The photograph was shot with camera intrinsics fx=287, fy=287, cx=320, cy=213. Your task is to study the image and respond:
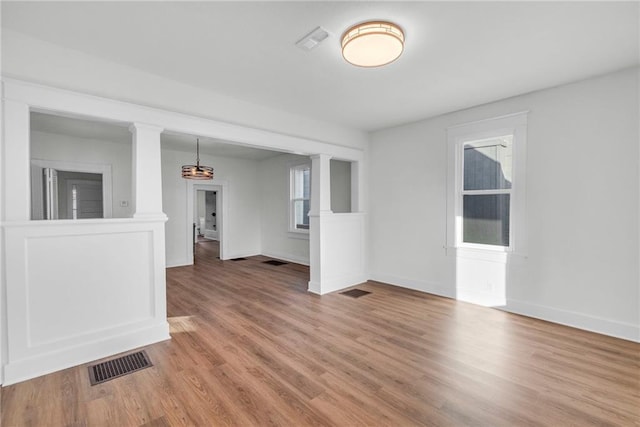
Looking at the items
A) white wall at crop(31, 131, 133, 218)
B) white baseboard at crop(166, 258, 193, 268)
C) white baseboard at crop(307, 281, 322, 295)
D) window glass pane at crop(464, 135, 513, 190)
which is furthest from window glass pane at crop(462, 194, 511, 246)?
white baseboard at crop(166, 258, 193, 268)

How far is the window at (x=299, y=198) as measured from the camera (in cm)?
691

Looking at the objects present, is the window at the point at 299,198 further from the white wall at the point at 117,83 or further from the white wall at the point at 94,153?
the white wall at the point at 94,153

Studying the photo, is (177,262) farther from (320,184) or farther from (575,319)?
(575,319)

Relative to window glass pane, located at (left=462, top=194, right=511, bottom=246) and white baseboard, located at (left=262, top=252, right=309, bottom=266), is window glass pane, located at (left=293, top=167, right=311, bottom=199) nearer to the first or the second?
white baseboard, located at (left=262, top=252, right=309, bottom=266)

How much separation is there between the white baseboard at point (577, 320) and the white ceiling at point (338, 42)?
8.30 feet

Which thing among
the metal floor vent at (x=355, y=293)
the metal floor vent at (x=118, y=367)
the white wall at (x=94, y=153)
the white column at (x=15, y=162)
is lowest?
the metal floor vent at (x=118, y=367)

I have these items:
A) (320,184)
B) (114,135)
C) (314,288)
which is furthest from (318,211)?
(114,135)

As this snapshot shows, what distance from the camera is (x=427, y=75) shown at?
2.90 meters

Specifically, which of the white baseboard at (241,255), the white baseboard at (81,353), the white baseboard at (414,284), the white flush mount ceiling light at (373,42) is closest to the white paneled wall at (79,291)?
the white baseboard at (81,353)

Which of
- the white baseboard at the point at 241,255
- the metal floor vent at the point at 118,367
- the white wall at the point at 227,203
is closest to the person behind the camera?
the metal floor vent at the point at 118,367

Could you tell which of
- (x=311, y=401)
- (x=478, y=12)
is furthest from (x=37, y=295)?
(x=478, y=12)

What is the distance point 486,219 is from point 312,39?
317 centimetres

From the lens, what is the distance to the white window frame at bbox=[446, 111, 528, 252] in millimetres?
3504

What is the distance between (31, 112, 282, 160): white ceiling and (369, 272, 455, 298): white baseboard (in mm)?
3353
